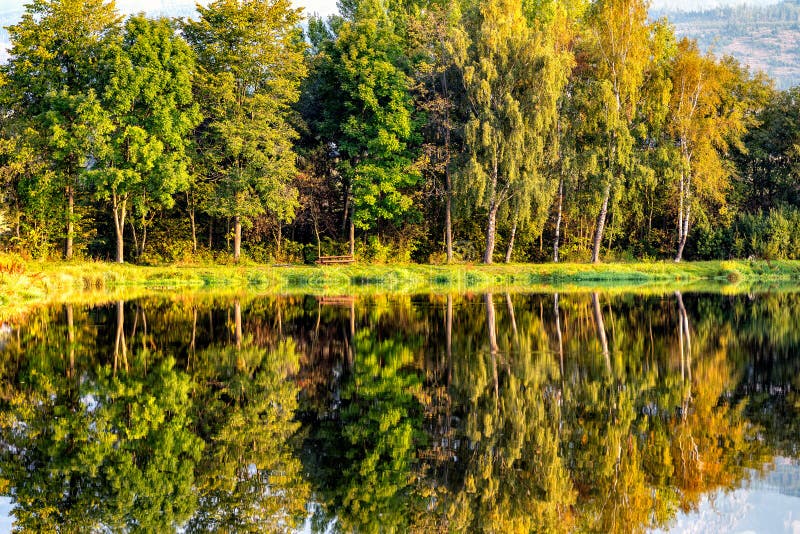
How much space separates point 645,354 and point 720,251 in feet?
133

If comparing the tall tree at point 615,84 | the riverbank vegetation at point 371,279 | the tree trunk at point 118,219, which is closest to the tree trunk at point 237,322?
the riverbank vegetation at point 371,279

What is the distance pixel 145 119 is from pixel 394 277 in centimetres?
1753

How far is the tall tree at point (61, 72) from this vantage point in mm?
47406

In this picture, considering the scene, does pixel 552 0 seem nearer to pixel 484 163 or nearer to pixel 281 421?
pixel 484 163

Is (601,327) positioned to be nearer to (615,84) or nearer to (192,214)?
(615,84)

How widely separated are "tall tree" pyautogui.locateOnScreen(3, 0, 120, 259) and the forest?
0.13 metres

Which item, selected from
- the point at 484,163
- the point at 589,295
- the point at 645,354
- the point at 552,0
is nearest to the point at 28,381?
the point at 645,354

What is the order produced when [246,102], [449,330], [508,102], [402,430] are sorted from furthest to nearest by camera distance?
[246,102], [508,102], [449,330], [402,430]

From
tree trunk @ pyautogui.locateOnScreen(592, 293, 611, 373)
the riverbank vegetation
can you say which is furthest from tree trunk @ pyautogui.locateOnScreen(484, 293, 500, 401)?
the riverbank vegetation

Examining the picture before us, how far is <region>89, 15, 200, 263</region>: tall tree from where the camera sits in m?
47.4

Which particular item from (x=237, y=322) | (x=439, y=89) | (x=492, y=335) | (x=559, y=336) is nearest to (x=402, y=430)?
(x=492, y=335)

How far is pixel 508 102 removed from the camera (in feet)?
159

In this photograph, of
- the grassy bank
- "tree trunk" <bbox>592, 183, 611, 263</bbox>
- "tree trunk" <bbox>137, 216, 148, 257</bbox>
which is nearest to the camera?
the grassy bank

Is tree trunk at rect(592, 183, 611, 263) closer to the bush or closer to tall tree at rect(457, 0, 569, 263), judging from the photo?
tall tree at rect(457, 0, 569, 263)
